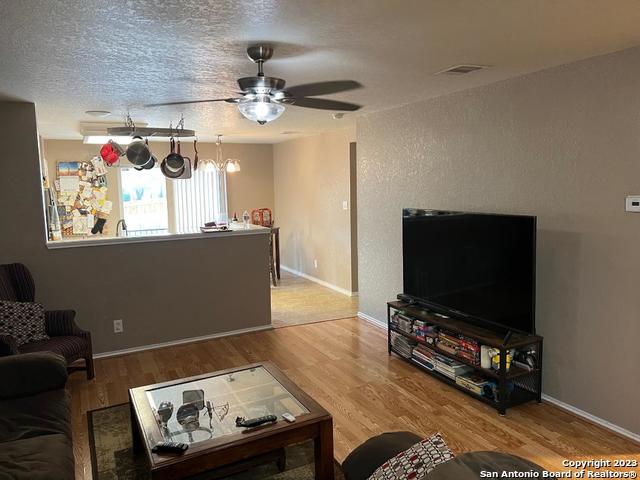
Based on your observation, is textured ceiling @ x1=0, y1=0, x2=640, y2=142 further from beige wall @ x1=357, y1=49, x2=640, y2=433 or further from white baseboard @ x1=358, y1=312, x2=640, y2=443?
white baseboard @ x1=358, y1=312, x2=640, y2=443

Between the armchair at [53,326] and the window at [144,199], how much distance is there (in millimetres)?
3675

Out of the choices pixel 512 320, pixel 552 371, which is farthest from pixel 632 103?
pixel 552 371

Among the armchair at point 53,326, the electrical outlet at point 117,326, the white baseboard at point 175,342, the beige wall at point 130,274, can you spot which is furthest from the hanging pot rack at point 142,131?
the white baseboard at point 175,342

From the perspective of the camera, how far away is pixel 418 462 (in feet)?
4.77

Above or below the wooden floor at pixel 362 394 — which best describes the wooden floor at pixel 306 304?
above

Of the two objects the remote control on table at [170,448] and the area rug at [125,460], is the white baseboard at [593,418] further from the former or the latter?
the remote control on table at [170,448]

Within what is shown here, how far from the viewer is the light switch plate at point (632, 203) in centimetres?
273

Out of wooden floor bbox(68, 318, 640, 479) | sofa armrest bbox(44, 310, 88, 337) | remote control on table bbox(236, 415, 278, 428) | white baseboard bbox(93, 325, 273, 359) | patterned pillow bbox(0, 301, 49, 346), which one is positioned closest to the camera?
remote control on table bbox(236, 415, 278, 428)

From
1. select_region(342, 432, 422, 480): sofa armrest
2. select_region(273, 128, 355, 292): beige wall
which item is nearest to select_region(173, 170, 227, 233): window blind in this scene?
select_region(273, 128, 355, 292): beige wall

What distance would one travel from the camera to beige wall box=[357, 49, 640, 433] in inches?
111

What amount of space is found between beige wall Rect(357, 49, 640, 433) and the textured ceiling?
21 cm

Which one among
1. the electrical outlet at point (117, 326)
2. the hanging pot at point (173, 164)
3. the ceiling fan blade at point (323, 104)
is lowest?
the electrical outlet at point (117, 326)

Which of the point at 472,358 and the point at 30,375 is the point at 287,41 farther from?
the point at 472,358

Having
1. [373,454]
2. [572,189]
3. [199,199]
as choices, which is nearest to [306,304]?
[199,199]
